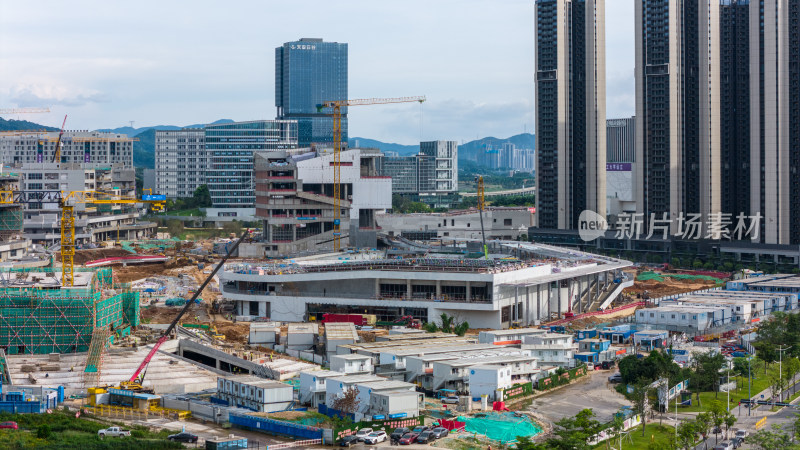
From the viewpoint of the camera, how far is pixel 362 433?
107ft

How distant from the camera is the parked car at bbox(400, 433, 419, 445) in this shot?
32.1 meters

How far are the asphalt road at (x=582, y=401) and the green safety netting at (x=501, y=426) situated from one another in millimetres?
1200

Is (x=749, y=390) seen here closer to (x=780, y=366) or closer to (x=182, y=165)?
(x=780, y=366)

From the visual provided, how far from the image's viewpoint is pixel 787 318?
168 ft

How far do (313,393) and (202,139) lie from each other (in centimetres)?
10725

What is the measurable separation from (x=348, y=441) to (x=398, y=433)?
5.23 ft

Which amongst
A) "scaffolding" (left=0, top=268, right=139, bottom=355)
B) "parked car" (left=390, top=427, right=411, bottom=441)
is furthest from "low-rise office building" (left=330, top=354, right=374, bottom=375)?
"scaffolding" (left=0, top=268, right=139, bottom=355)

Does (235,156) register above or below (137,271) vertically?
above

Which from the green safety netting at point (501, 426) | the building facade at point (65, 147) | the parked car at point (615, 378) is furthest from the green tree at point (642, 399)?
the building facade at point (65, 147)

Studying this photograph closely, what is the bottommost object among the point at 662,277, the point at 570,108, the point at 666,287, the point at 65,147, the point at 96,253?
the point at 666,287

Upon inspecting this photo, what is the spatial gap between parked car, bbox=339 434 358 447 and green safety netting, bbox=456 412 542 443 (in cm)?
372

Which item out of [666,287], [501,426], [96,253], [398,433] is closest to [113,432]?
[398,433]

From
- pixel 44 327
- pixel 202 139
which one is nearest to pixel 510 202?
pixel 202 139

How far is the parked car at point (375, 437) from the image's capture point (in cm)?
3234
